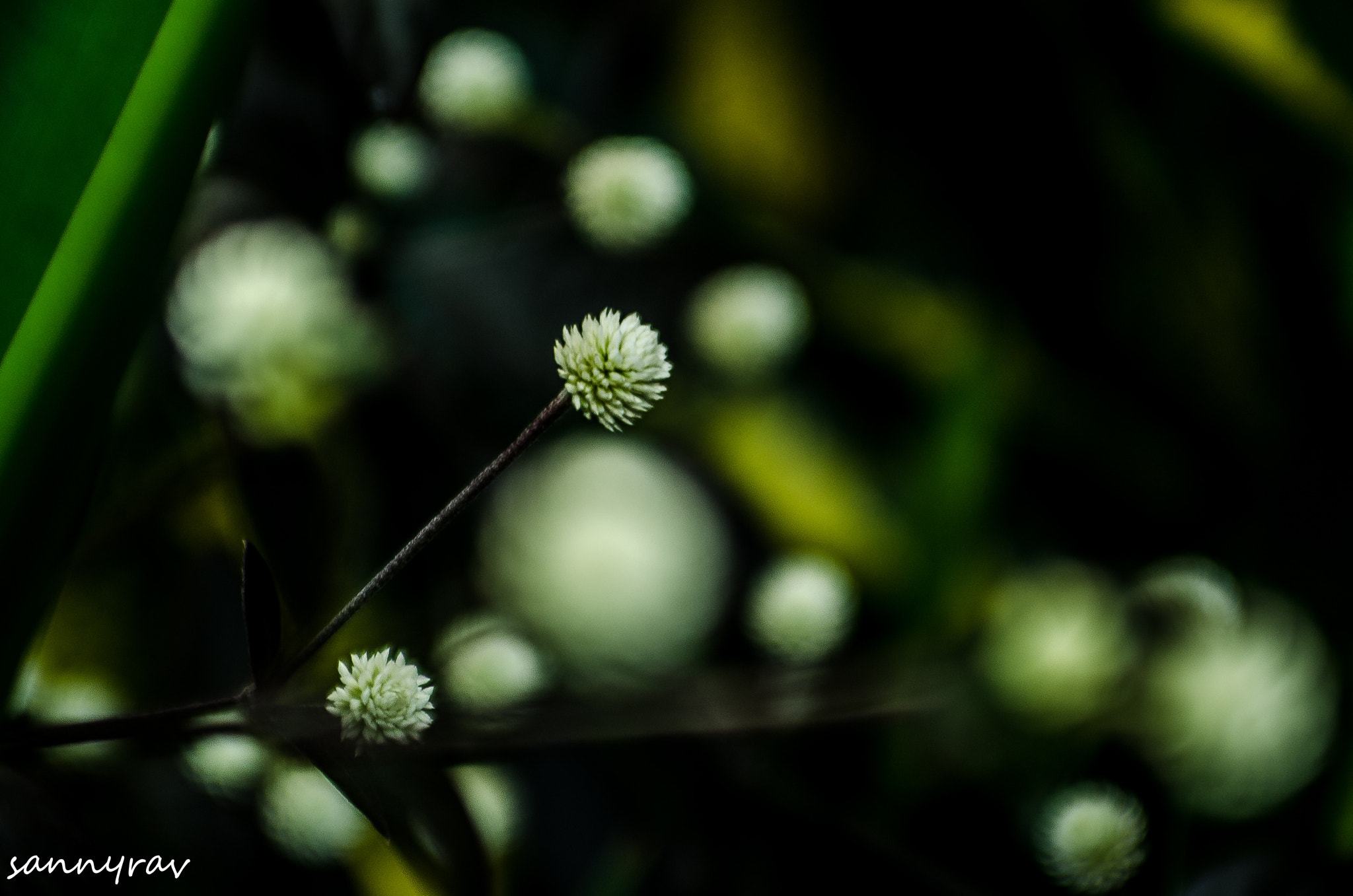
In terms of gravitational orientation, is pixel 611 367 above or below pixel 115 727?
above

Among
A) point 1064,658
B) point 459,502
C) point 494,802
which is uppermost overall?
point 459,502

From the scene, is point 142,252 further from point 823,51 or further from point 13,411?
point 823,51

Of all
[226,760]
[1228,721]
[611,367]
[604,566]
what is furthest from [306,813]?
[1228,721]

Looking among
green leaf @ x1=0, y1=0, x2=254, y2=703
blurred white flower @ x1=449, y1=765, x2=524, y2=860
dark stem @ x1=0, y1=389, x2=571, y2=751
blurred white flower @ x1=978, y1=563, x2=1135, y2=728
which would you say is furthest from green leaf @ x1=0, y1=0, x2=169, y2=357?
blurred white flower @ x1=978, y1=563, x2=1135, y2=728

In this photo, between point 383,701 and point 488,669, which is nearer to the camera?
point 383,701

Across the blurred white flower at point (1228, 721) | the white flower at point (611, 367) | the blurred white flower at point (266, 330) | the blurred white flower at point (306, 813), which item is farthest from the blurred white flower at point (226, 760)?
the blurred white flower at point (1228, 721)

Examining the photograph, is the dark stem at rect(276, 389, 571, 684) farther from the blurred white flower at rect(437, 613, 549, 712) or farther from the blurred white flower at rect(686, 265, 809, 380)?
the blurred white flower at rect(686, 265, 809, 380)

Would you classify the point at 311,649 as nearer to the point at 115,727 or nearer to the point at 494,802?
Result: the point at 115,727

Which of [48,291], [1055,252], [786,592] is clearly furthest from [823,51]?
[48,291]
